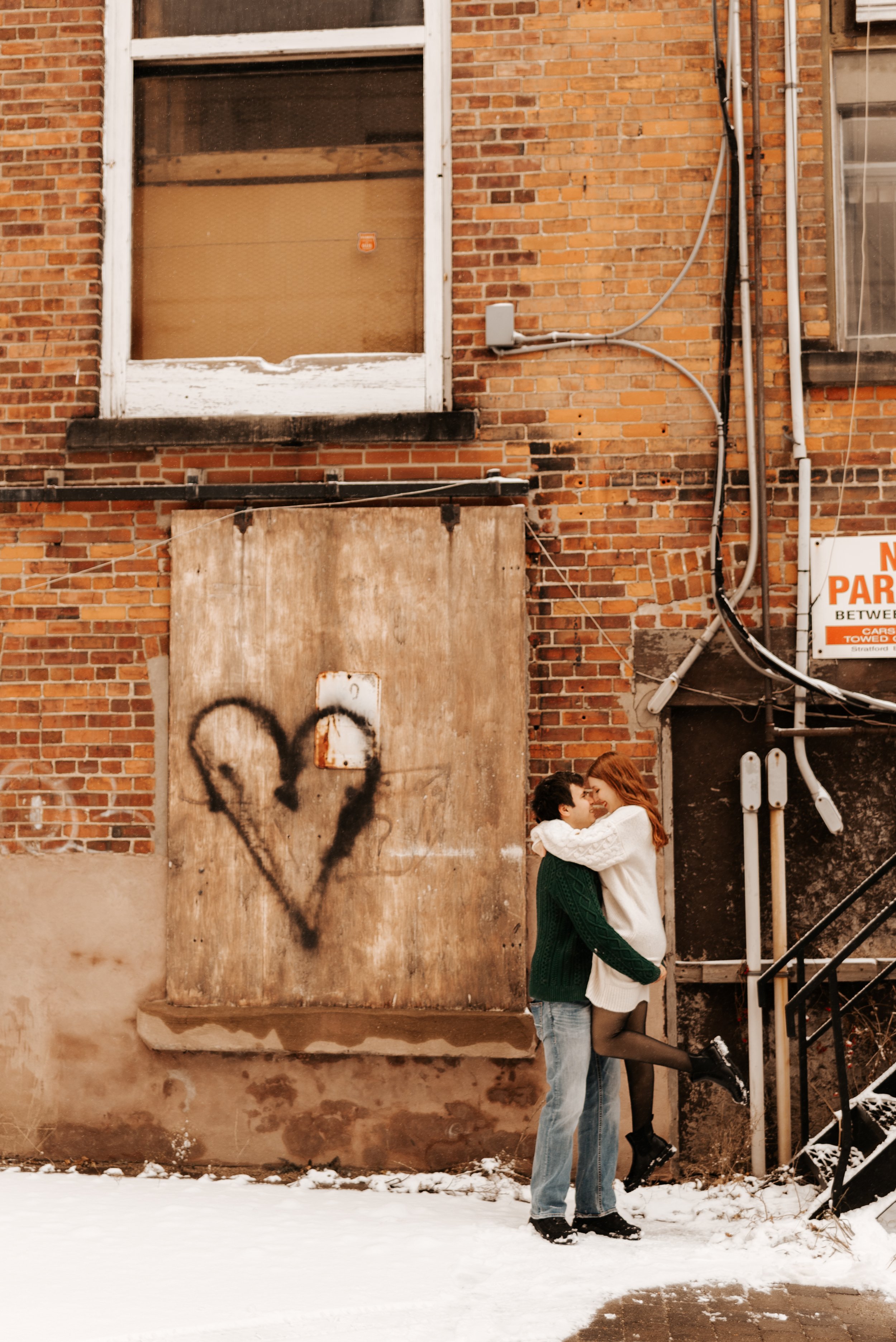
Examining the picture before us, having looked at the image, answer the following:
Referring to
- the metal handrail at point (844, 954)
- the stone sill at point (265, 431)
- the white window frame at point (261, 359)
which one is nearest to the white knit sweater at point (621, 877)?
the metal handrail at point (844, 954)

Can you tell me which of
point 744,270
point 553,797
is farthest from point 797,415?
point 553,797

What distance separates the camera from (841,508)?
5.29m

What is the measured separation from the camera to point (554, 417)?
17.7ft

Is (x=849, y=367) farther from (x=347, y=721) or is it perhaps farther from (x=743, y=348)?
(x=347, y=721)

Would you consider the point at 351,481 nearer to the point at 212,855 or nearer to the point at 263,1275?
the point at 212,855

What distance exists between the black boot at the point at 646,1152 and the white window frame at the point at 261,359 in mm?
3303

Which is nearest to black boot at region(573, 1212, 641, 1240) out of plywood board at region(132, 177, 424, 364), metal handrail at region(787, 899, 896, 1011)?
metal handrail at region(787, 899, 896, 1011)

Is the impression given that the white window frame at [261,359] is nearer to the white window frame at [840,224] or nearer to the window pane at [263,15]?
the window pane at [263,15]

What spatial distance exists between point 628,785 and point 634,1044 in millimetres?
981

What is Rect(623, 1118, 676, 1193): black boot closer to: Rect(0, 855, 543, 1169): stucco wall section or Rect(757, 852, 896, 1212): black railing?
Rect(757, 852, 896, 1212): black railing

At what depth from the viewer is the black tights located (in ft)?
14.2

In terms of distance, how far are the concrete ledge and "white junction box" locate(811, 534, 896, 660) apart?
7.22ft

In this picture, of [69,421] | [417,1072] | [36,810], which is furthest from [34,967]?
[69,421]

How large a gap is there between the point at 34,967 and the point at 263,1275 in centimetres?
208
